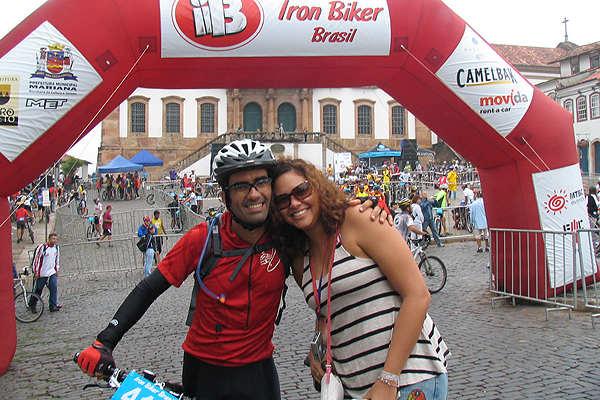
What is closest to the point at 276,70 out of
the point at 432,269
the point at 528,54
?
the point at 432,269

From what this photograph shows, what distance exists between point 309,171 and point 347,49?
3.91m

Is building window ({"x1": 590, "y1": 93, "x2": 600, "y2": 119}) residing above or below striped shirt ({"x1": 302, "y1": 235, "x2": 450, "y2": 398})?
above

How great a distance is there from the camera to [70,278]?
12.8 meters

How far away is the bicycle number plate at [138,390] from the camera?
81.7 inches

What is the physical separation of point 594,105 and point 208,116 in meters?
30.8

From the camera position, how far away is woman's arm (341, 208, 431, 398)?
2.02 meters

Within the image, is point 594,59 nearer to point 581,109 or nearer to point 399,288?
point 581,109

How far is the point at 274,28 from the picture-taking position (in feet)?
18.5

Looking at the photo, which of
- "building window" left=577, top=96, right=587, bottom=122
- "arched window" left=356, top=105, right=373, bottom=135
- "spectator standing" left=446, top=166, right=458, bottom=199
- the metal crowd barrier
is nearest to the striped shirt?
the metal crowd barrier

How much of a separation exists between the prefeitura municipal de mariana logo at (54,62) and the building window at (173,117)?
3940cm

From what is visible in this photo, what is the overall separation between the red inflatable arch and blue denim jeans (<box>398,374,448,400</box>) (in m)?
4.48

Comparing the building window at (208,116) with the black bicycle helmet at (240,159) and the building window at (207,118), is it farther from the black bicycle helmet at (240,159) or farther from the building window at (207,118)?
the black bicycle helmet at (240,159)

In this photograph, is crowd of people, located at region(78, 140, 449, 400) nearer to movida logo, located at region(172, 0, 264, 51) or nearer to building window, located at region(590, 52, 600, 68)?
movida logo, located at region(172, 0, 264, 51)

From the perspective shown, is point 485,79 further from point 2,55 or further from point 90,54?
point 2,55
